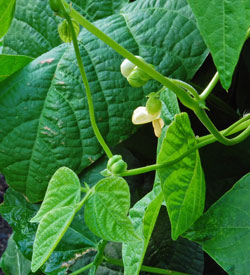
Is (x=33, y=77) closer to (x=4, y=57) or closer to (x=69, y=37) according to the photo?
(x=4, y=57)

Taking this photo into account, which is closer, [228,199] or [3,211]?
[228,199]

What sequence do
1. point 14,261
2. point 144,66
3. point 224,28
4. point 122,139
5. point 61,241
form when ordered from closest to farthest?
point 224,28 < point 144,66 < point 122,139 < point 61,241 < point 14,261

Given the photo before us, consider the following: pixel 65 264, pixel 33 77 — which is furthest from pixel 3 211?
pixel 33 77

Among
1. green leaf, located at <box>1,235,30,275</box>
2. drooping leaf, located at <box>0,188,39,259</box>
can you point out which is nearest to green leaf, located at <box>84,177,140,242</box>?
drooping leaf, located at <box>0,188,39,259</box>

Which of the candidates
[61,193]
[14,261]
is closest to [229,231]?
[61,193]

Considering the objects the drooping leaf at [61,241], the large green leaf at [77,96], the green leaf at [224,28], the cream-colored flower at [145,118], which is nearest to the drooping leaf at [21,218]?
the drooping leaf at [61,241]

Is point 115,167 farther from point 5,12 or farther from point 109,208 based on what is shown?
point 5,12
